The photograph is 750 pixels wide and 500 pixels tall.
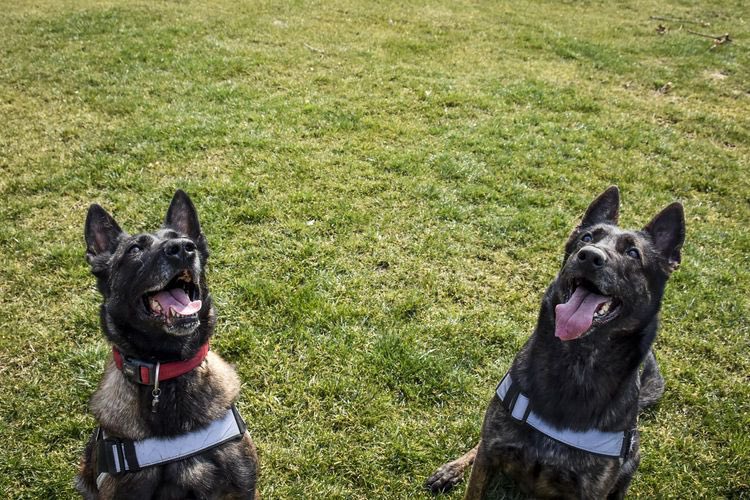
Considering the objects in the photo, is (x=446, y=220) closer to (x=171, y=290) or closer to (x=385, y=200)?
(x=385, y=200)

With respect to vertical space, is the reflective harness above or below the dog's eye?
below

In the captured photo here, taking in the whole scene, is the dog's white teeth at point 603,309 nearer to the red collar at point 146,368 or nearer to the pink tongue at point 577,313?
the pink tongue at point 577,313

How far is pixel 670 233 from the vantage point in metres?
3.47

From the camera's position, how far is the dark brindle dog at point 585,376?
311 centimetres

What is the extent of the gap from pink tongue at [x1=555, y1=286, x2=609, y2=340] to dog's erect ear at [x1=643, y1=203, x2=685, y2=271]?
71 centimetres

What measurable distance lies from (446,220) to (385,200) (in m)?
0.89

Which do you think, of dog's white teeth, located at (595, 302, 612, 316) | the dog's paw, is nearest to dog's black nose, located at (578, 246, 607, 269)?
dog's white teeth, located at (595, 302, 612, 316)

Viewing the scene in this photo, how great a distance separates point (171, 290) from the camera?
336 cm

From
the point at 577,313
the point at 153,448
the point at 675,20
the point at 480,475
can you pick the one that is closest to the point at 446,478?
the point at 480,475

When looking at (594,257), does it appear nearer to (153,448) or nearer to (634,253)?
(634,253)

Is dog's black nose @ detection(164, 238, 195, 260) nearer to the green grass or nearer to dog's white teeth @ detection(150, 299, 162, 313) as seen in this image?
dog's white teeth @ detection(150, 299, 162, 313)

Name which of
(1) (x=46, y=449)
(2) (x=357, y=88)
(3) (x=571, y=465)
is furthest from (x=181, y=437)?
(2) (x=357, y=88)

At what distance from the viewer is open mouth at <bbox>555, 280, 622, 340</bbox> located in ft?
9.96

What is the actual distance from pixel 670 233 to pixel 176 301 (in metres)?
3.37
